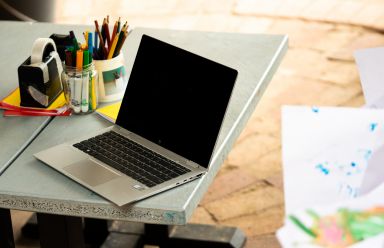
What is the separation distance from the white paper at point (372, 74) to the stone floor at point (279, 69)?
1465mm

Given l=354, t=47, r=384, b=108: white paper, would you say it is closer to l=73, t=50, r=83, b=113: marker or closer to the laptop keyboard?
the laptop keyboard

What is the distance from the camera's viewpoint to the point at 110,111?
187cm

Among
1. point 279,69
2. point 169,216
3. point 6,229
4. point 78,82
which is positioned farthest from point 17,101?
point 279,69

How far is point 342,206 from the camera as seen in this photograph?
102 centimetres

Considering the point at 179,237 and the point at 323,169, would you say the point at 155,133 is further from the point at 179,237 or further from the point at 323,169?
the point at 179,237

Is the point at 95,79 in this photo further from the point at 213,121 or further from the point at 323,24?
the point at 323,24

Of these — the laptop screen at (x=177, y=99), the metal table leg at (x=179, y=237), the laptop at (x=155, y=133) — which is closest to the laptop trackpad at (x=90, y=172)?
the laptop at (x=155, y=133)

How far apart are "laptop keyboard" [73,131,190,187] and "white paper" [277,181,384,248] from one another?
23.2 inches

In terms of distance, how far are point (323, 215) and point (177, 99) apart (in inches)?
28.8

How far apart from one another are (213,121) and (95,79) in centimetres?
40

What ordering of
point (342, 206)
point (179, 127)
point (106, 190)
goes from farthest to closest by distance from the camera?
point (179, 127)
point (106, 190)
point (342, 206)

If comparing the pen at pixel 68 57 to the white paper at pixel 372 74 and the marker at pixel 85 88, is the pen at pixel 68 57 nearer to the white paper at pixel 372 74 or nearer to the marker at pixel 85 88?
the marker at pixel 85 88

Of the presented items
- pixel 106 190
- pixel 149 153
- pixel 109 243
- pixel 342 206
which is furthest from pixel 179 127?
pixel 109 243

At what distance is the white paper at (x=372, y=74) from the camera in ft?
3.99
